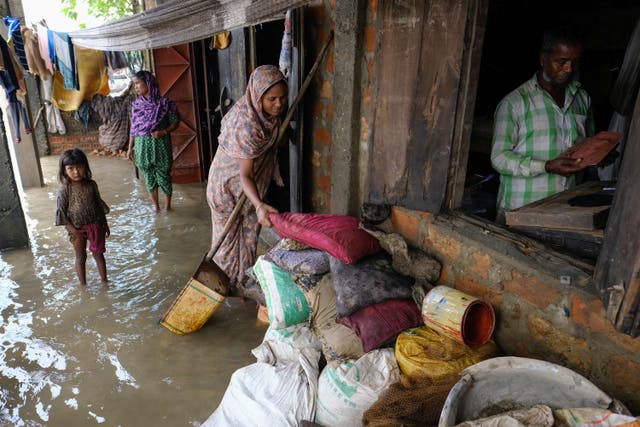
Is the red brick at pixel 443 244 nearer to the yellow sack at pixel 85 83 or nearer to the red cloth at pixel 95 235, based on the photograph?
the red cloth at pixel 95 235

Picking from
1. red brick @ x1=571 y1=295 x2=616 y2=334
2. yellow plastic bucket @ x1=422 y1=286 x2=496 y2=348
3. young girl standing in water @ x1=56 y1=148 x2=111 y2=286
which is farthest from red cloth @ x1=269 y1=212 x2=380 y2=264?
young girl standing in water @ x1=56 y1=148 x2=111 y2=286

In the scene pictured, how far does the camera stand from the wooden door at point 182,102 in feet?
22.7

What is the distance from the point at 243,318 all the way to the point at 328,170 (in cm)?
135

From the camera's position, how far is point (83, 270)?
156 inches

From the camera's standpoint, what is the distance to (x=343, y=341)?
2305 millimetres

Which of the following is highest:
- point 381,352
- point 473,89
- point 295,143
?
point 473,89

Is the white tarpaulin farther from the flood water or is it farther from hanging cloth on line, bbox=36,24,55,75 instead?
hanging cloth on line, bbox=36,24,55,75

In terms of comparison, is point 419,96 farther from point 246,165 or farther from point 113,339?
point 113,339

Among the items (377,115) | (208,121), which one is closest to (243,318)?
(377,115)

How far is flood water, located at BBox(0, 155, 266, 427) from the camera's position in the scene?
104 inches

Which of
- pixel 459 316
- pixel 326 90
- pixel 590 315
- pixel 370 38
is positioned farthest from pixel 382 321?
pixel 326 90

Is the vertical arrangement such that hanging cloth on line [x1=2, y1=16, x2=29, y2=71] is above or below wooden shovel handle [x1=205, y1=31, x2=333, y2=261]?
above

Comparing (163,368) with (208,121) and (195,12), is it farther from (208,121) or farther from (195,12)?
(208,121)

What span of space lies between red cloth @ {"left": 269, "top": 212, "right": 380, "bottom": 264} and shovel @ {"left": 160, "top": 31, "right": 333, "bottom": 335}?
0.67 metres
